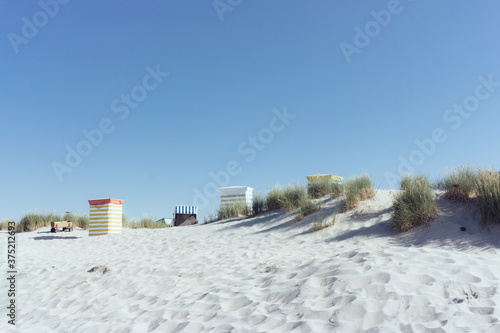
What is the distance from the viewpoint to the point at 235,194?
15.7 metres

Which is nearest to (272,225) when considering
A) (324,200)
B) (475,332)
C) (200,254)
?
(324,200)

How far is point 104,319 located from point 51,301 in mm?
1467

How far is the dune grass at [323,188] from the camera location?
1027cm

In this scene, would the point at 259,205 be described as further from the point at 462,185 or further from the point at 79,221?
the point at 79,221

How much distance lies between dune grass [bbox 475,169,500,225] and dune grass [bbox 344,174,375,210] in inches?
103

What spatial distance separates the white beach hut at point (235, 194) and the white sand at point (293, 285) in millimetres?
7068

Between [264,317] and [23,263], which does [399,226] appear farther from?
[23,263]

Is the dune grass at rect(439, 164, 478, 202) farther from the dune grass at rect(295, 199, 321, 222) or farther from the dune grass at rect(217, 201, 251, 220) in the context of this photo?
the dune grass at rect(217, 201, 251, 220)

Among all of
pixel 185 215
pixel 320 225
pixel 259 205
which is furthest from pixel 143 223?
pixel 320 225

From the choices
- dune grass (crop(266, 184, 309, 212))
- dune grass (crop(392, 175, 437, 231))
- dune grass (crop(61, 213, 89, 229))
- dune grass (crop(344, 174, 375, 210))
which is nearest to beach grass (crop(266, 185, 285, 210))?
dune grass (crop(266, 184, 309, 212))

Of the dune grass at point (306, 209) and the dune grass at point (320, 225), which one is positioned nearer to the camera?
the dune grass at point (320, 225)

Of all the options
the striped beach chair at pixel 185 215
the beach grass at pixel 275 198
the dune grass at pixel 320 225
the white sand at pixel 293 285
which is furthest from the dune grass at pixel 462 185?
the striped beach chair at pixel 185 215

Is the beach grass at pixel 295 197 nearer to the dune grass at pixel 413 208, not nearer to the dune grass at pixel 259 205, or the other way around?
the dune grass at pixel 259 205

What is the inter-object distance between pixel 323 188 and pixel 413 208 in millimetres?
4104
